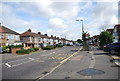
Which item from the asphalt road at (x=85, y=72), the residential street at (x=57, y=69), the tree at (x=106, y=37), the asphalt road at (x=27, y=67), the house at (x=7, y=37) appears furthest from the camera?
the house at (x=7, y=37)

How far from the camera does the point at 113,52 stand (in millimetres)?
19469

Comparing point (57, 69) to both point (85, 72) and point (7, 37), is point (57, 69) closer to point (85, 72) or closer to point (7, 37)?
point (85, 72)

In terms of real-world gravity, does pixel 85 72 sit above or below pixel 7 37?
below

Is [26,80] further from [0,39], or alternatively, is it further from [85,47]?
[0,39]

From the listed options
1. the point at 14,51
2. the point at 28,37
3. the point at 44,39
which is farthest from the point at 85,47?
the point at 44,39

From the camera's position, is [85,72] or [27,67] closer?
[85,72]

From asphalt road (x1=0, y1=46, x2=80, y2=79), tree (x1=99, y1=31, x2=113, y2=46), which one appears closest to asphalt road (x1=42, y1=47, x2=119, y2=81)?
asphalt road (x1=0, y1=46, x2=80, y2=79)

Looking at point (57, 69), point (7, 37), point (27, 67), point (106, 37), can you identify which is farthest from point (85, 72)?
point (7, 37)

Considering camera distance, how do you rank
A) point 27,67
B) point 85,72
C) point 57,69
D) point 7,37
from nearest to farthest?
point 85,72, point 57,69, point 27,67, point 7,37

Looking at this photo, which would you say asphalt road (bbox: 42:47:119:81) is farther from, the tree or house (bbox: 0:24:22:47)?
house (bbox: 0:24:22:47)

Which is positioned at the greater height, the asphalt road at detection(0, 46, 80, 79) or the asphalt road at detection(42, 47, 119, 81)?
the asphalt road at detection(42, 47, 119, 81)

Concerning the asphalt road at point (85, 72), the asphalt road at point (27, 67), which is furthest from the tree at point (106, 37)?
the asphalt road at point (85, 72)

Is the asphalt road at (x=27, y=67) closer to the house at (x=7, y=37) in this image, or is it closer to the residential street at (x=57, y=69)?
the residential street at (x=57, y=69)

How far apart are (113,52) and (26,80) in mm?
15804
